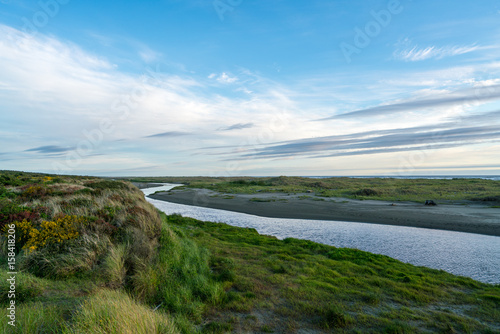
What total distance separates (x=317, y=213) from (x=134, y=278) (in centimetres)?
2379

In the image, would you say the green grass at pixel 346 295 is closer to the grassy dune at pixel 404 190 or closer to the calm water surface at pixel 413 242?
the calm water surface at pixel 413 242

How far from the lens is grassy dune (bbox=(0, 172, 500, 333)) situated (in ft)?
17.5

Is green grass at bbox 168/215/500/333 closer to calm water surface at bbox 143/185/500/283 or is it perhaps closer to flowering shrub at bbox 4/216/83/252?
calm water surface at bbox 143/185/500/283

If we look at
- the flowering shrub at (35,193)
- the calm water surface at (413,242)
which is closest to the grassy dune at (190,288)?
the calm water surface at (413,242)

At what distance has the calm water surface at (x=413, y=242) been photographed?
1191 centimetres

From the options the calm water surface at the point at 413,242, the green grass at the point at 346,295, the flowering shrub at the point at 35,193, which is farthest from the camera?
the flowering shrub at the point at 35,193

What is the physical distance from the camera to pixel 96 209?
11.3 m

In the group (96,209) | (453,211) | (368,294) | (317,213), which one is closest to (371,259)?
(368,294)

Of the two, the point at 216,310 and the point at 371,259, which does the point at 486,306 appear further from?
the point at 216,310
